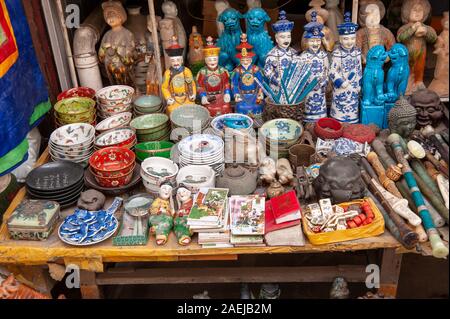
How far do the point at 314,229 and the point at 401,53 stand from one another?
1541 millimetres

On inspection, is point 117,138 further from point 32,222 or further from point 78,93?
point 32,222

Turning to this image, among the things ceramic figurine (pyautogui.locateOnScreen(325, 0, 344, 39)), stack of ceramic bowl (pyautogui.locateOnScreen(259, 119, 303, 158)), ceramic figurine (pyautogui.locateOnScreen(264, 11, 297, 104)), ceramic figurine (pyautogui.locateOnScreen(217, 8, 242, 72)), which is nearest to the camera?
stack of ceramic bowl (pyautogui.locateOnScreen(259, 119, 303, 158))

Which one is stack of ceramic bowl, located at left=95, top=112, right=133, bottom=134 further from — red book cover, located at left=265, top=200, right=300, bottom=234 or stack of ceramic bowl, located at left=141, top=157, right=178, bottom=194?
red book cover, located at left=265, top=200, right=300, bottom=234

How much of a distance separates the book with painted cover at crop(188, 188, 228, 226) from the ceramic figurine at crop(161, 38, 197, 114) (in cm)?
99

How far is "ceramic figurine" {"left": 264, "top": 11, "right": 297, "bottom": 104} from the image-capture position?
372 centimetres

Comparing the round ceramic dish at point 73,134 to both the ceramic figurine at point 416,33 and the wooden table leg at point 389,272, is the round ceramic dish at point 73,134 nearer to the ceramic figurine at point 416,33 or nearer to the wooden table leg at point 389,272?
the wooden table leg at point 389,272

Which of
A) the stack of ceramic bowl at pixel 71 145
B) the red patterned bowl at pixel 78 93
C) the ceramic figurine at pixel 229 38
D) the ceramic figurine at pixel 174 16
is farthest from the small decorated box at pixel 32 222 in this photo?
the ceramic figurine at pixel 174 16

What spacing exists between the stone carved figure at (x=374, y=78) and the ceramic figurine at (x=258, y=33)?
0.81 metres

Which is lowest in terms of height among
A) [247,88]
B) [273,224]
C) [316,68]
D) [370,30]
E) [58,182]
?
[273,224]

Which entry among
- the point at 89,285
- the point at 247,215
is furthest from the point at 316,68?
the point at 89,285

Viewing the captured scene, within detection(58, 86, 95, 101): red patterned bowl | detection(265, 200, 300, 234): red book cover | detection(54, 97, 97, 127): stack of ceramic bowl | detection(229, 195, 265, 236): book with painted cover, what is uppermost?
detection(58, 86, 95, 101): red patterned bowl

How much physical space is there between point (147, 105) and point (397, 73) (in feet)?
6.05

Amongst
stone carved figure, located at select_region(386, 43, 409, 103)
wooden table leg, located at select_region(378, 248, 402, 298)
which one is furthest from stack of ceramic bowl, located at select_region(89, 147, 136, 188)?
stone carved figure, located at select_region(386, 43, 409, 103)

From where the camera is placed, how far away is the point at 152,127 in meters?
3.65
